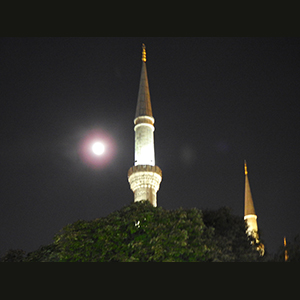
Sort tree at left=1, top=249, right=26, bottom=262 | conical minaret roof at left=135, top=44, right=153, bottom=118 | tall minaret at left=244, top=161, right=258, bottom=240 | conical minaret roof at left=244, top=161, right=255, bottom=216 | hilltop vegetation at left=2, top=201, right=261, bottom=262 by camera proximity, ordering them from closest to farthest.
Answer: hilltop vegetation at left=2, top=201, right=261, bottom=262 → tree at left=1, top=249, right=26, bottom=262 → conical minaret roof at left=135, top=44, right=153, bottom=118 → tall minaret at left=244, top=161, right=258, bottom=240 → conical minaret roof at left=244, top=161, right=255, bottom=216

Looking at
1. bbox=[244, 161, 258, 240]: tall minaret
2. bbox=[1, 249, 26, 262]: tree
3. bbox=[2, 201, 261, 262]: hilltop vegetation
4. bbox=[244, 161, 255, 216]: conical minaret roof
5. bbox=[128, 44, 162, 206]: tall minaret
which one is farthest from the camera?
bbox=[244, 161, 255, 216]: conical minaret roof

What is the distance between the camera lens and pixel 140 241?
60.2ft

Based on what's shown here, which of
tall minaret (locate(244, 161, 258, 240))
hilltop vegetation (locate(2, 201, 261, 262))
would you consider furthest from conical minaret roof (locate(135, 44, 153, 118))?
tall minaret (locate(244, 161, 258, 240))

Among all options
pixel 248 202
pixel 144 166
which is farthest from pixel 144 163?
pixel 248 202

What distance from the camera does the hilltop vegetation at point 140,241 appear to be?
58.3 ft

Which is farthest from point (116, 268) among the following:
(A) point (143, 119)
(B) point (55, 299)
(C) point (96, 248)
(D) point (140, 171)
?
(A) point (143, 119)

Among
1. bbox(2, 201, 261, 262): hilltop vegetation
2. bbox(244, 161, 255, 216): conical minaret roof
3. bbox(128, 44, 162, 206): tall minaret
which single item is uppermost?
bbox(244, 161, 255, 216): conical minaret roof

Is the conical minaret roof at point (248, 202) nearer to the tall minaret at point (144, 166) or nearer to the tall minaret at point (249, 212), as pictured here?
the tall minaret at point (249, 212)

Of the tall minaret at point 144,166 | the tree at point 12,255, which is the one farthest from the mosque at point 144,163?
the tree at point 12,255

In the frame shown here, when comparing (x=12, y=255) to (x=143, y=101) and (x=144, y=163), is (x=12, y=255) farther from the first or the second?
(x=143, y=101)

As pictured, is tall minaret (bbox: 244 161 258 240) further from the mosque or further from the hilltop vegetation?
the hilltop vegetation

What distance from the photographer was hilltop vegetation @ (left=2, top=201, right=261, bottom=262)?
17.8m

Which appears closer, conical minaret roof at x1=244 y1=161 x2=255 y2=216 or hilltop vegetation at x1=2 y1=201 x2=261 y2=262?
hilltop vegetation at x1=2 y1=201 x2=261 y2=262

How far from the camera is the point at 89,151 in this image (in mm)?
48562
